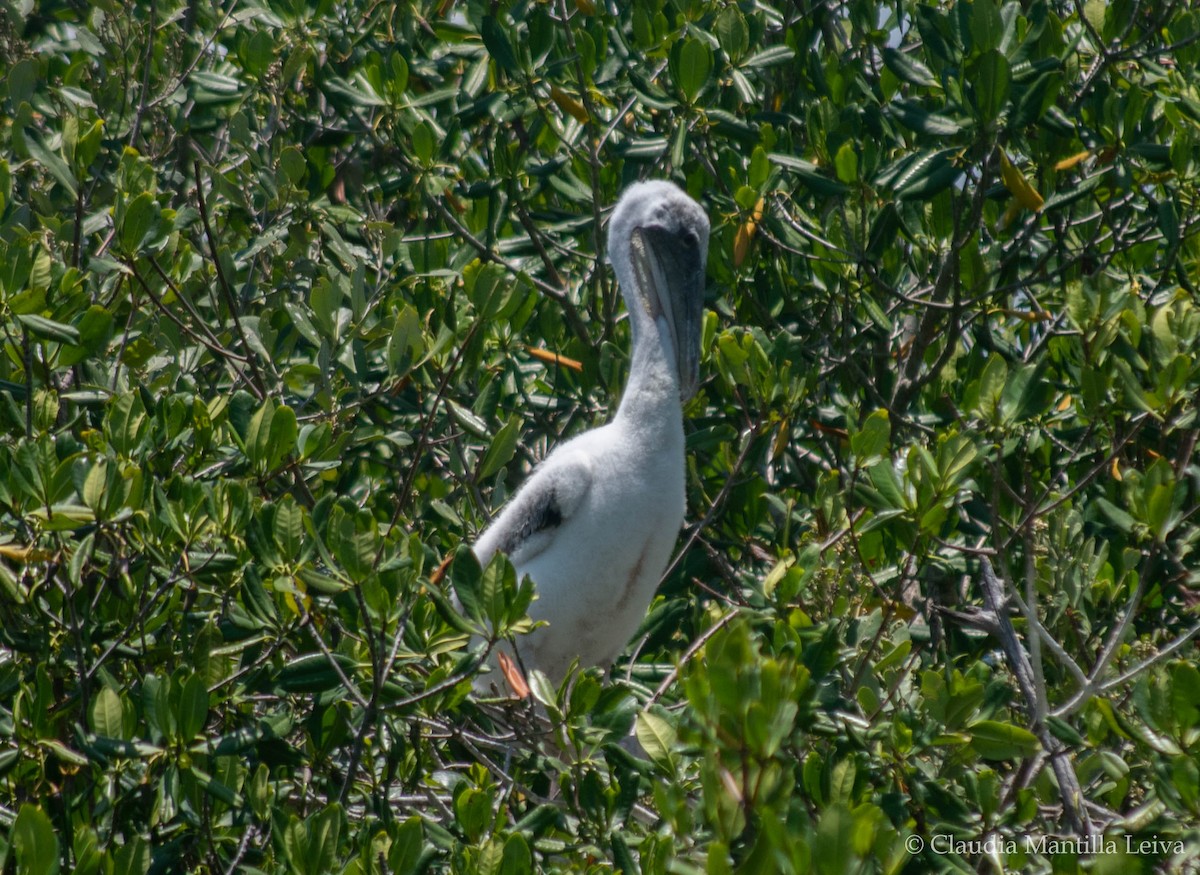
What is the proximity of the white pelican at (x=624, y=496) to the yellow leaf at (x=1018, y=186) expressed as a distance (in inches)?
41.6

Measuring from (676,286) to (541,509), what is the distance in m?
0.91

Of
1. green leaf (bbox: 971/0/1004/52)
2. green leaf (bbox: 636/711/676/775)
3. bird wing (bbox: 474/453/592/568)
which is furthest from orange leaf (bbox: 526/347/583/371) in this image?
green leaf (bbox: 636/711/676/775)

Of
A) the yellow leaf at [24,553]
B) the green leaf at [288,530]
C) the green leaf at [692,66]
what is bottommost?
the yellow leaf at [24,553]

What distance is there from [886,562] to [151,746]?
249 centimetres

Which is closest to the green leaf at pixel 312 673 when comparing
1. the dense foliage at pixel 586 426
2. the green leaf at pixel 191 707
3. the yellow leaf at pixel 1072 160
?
the dense foliage at pixel 586 426

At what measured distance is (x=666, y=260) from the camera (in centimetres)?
457

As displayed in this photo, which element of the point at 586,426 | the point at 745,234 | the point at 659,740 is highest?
the point at 745,234

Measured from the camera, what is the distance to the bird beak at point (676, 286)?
439 centimetres

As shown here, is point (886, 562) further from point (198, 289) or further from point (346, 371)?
point (198, 289)

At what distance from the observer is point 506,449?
3.98 m

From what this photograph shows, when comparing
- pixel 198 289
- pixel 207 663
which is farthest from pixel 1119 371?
pixel 198 289

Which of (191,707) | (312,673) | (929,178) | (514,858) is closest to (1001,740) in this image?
(514,858)

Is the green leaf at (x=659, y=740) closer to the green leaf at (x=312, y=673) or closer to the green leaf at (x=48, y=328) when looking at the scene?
the green leaf at (x=312, y=673)

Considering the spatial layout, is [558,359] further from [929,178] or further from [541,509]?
[929,178]
